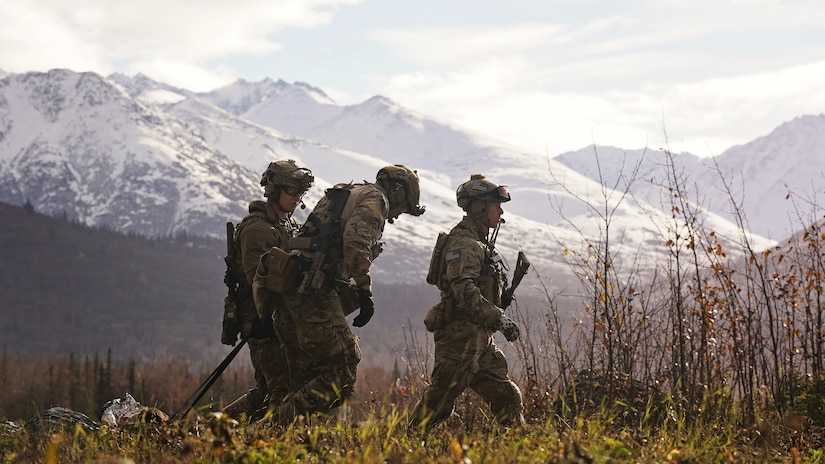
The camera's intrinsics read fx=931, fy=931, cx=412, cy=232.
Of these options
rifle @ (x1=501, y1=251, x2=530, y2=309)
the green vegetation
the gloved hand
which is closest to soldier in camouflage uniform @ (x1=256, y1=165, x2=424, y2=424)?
the green vegetation

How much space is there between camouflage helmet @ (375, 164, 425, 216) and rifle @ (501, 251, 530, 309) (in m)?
1.29

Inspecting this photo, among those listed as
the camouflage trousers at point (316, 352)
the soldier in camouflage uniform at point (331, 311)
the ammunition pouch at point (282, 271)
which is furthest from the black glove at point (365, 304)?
the ammunition pouch at point (282, 271)

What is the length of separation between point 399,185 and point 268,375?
6.81 feet

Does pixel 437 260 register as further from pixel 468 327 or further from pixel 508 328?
pixel 508 328

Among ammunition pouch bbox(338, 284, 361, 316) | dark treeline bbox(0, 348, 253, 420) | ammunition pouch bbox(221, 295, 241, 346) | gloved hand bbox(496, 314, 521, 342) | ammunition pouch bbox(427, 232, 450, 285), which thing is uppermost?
ammunition pouch bbox(427, 232, 450, 285)

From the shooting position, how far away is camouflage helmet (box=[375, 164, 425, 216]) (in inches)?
334

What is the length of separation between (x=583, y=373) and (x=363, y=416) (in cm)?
399

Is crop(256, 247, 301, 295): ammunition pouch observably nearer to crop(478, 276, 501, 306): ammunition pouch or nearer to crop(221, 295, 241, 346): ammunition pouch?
crop(221, 295, 241, 346): ammunition pouch

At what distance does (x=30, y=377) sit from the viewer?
171 meters

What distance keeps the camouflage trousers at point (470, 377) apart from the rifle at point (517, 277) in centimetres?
62

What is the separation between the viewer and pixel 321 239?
25.8 feet

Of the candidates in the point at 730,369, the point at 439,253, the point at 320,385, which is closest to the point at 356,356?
the point at 320,385

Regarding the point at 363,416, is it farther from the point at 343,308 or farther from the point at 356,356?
the point at 343,308

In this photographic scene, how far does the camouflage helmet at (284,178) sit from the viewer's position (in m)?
8.55
